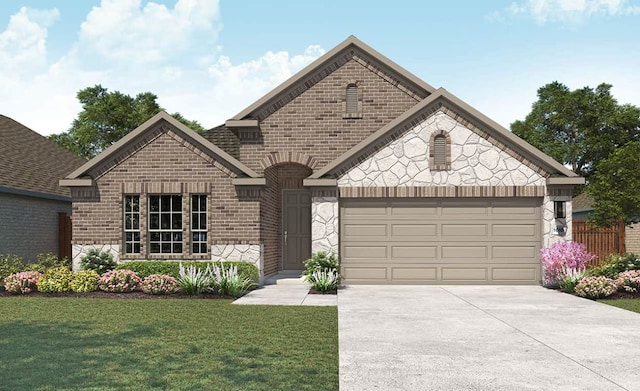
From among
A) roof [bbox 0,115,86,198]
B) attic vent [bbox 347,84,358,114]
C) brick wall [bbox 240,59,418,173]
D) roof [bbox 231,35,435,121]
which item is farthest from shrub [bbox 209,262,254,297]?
roof [bbox 0,115,86,198]

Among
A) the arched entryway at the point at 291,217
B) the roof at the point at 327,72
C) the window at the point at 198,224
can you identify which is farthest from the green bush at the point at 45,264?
the roof at the point at 327,72

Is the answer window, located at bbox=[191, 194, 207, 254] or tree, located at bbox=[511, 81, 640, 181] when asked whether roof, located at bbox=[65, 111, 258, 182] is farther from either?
tree, located at bbox=[511, 81, 640, 181]

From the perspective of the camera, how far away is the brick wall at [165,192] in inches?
664

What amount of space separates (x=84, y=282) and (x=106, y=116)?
3101 centimetres

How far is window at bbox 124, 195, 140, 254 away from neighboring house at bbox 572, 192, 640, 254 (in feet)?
63.7

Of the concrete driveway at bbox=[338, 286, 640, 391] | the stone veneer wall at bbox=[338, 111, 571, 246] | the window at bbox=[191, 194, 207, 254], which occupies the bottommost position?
the concrete driveway at bbox=[338, 286, 640, 391]

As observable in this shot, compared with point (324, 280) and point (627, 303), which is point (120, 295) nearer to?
point (324, 280)

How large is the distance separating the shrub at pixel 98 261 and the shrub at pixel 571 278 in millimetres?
12944

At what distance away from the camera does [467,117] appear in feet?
54.7

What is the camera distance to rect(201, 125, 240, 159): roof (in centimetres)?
2109

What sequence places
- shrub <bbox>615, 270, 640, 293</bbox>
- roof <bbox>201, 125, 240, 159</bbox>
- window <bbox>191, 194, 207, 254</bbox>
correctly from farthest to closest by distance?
roof <bbox>201, 125, 240, 159</bbox> → window <bbox>191, 194, 207, 254</bbox> → shrub <bbox>615, 270, 640, 293</bbox>

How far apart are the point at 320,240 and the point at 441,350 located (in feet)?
29.1

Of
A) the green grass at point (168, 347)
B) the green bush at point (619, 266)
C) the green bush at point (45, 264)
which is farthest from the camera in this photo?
the green bush at point (45, 264)

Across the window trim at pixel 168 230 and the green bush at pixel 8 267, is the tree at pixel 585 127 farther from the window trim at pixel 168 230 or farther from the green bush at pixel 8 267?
the green bush at pixel 8 267
